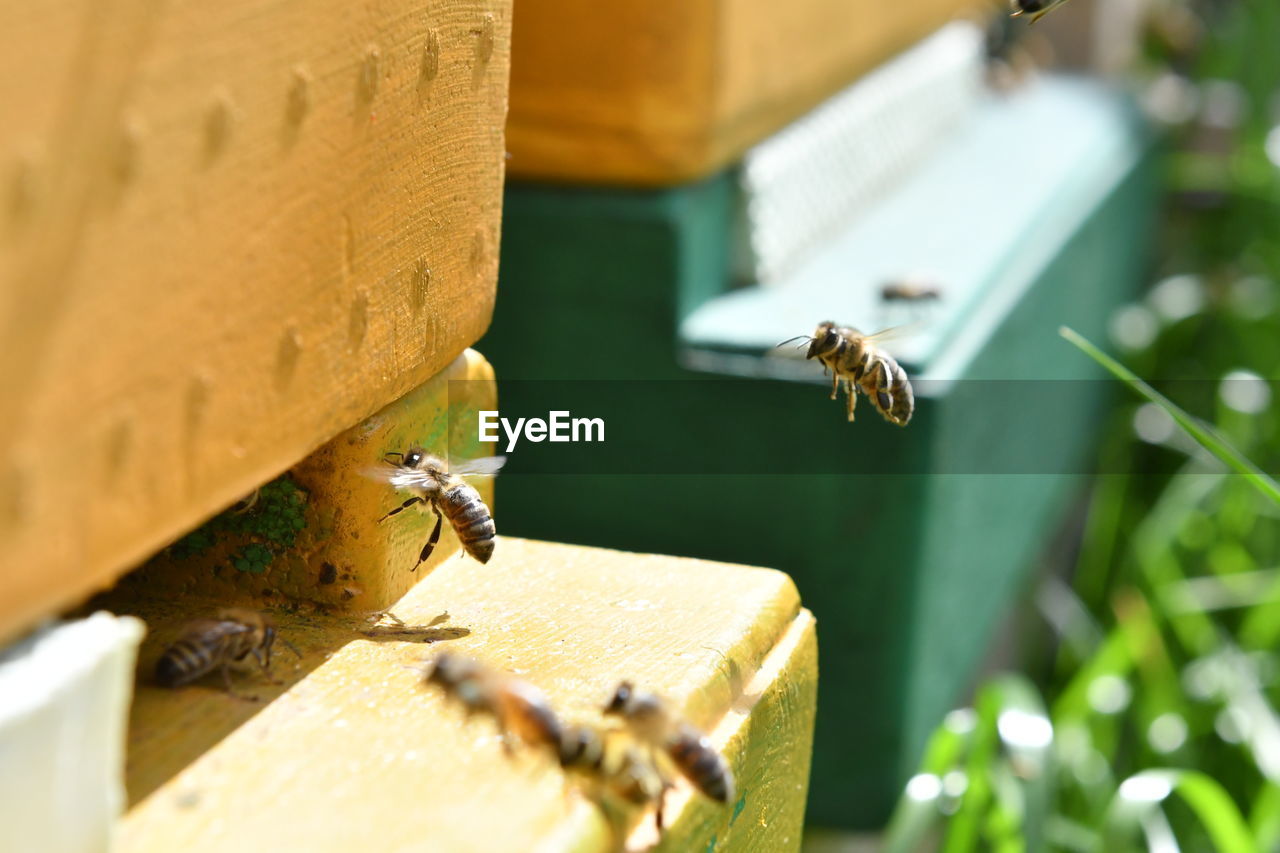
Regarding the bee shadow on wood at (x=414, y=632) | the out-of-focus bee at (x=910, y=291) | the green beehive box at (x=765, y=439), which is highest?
the bee shadow on wood at (x=414, y=632)

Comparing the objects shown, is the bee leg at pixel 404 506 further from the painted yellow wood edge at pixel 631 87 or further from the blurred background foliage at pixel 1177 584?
the painted yellow wood edge at pixel 631 87

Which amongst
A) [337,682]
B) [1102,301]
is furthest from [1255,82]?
[337,682]

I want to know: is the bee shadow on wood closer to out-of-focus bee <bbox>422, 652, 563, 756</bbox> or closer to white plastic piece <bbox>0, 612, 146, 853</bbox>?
out-of-focus bee <bbox>422, 652, 563, 756</bbox>

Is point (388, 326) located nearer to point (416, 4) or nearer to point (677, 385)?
point (416, 4)

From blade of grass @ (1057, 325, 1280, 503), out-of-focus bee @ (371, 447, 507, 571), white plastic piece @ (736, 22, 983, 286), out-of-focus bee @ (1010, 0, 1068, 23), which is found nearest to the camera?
blade of grass @ (1057, 325, 1280, 503)

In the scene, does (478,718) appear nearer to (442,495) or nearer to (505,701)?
(505,701)

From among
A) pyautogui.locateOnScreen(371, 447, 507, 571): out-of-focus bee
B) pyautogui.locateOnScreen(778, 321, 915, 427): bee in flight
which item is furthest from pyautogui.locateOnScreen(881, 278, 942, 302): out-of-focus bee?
pyautogui.locateOnScreen(371, 447, 507, 571): out-of-focus bee

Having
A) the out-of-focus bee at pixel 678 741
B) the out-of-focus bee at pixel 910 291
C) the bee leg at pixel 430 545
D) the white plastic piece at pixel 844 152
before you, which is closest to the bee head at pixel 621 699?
the out-of-focus bee at pixel 678 741
